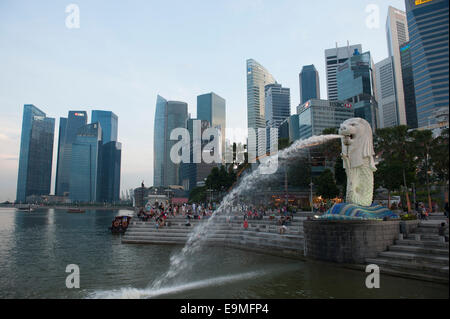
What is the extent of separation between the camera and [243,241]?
26312 mm

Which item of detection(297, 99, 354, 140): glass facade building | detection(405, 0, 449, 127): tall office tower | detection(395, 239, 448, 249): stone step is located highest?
detection(405, 0, 449, 127): tall office tower

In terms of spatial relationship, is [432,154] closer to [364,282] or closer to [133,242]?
[364,282]

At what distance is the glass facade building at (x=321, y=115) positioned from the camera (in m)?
138

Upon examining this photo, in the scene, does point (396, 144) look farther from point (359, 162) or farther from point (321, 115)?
point (321, 115)

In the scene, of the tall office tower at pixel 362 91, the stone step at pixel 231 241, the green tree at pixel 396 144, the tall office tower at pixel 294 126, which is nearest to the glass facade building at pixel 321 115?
the tall office tower at pixel 294 126

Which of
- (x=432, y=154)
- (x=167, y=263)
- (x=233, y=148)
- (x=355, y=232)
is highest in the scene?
(x=233, y=148)

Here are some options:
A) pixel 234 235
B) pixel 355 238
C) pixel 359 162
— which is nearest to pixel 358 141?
pixel 359 162

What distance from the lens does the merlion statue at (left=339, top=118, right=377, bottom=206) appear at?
62.3 ft

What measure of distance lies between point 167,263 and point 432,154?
42.6 metres

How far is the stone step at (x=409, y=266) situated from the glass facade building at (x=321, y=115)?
12435cm

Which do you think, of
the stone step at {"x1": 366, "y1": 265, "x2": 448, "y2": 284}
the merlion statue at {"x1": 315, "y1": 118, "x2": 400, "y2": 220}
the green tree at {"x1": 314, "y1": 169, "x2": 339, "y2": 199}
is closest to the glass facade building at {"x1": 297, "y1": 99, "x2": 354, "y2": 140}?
the green tree at {"x1": 314, "y1": 169, "x2": 339, "y2": 199}

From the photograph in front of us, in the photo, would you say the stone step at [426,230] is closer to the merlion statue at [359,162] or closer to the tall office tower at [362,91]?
the merlion statue at [359,162]

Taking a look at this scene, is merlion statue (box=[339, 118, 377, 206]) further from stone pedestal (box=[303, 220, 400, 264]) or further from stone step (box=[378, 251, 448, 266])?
stone step (box=[378, 251, 448, 266])
